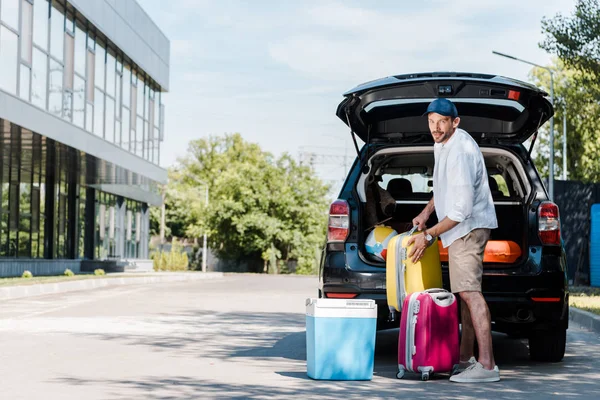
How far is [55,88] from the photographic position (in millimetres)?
27109

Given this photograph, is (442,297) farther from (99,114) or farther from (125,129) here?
(125,129)

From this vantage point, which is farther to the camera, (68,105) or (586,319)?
(68,105)

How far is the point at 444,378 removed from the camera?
7363 millimetres

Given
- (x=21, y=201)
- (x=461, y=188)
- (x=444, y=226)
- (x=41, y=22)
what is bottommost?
(x=444, y=226)

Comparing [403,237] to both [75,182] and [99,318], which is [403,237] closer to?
[99,318]

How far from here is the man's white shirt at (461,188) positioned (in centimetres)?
707

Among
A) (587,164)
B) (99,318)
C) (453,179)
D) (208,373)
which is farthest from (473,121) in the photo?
(587,164)

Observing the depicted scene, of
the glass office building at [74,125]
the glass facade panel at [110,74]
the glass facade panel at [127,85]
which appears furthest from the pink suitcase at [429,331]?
the glass facade panel at [127,85]

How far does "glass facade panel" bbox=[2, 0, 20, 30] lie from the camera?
75.7 feet

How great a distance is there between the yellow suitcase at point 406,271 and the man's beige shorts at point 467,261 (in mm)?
198

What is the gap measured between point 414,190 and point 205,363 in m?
3.19

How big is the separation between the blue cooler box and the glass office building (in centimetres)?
1533

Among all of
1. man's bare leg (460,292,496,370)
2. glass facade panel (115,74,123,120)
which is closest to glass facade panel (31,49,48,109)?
glass facade panel (115,74,123,120)

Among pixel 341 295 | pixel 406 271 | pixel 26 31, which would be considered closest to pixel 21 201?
pixel 26 31
